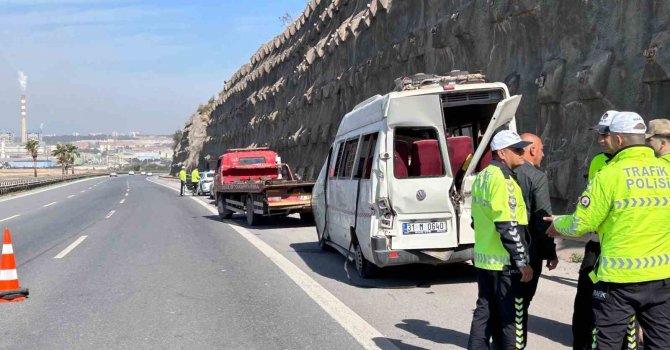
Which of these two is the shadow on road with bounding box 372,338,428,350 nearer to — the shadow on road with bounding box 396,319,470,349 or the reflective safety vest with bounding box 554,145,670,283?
the shadow on road with bounding box 396,319,470,349

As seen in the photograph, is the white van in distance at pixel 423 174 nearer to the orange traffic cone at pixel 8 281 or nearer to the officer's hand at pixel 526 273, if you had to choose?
the officer's hand at pixel 526 273

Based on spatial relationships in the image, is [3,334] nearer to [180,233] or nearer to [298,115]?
[180,233]

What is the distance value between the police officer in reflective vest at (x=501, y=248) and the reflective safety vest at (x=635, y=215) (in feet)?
2.26

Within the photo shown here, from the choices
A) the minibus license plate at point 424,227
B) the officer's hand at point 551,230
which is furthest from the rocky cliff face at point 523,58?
the officer's hand at point 551,230

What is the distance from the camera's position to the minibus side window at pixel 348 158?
374 inches

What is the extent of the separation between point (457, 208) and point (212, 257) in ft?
17.8

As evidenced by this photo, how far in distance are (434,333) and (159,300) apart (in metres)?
Answer: 3.65

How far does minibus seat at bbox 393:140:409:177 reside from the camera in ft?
26.4

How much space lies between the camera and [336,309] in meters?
7.09

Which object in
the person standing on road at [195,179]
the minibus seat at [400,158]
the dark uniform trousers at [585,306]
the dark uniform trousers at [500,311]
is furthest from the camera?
the person standing on road at [195,179]

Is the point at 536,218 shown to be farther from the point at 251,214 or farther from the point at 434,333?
the point at 251,214

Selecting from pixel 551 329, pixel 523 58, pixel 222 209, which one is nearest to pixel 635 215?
pixel 551 329

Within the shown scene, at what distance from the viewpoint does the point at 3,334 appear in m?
6.30

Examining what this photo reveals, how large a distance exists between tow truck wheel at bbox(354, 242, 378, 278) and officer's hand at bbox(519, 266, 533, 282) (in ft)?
15.1
